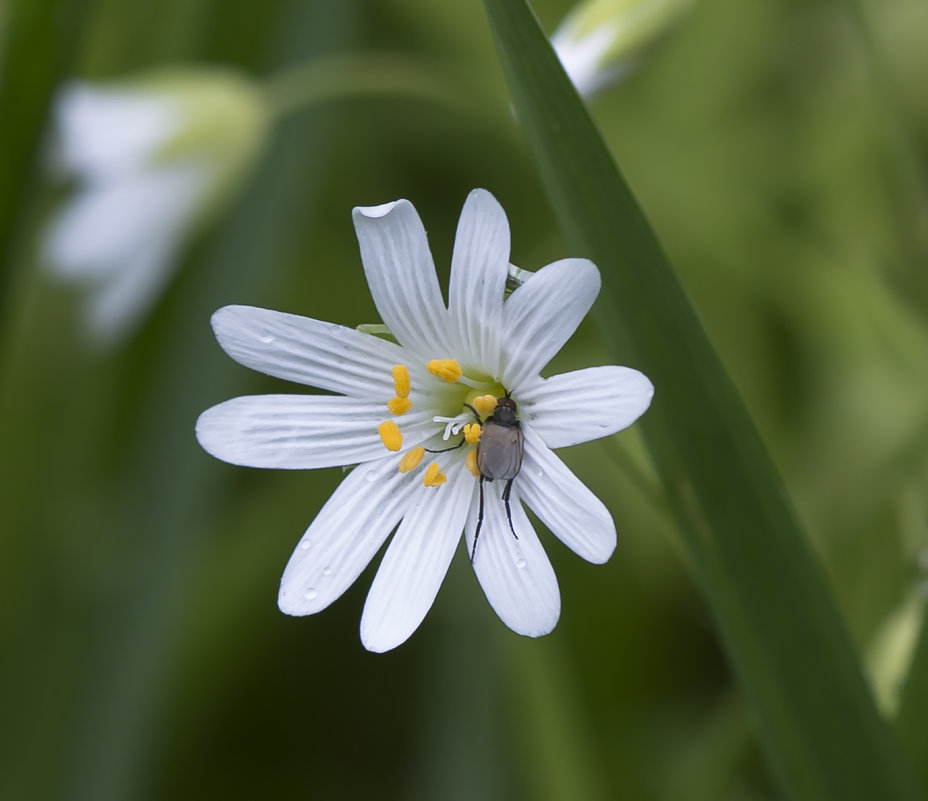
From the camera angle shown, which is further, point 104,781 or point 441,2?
point 441,2

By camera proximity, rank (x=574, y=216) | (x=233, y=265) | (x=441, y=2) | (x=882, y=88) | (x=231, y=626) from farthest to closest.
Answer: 1. (x=441, y=2)
2. (x=231, y=626)
3. (x=233, y=265)
4. (x=882, y=88)
5. (x=574, y=216)

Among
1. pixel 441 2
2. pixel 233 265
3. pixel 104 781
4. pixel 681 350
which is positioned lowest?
pixel 104 781

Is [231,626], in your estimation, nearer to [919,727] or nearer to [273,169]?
[273,169]

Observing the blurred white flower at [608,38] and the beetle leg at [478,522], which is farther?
the blurred white flower at [608,38]

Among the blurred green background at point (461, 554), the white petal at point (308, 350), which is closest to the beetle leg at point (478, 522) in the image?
the white petal at point (308, 350)

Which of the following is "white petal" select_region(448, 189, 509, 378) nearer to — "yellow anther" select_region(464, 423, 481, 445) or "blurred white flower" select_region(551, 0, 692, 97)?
"yellow anther" select_region(464, 423, 481, 445)

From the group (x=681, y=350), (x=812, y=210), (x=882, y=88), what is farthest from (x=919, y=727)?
(x=812, y=210)

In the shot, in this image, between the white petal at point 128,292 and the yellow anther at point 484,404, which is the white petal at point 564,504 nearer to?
the yellow anther at point 484,404
